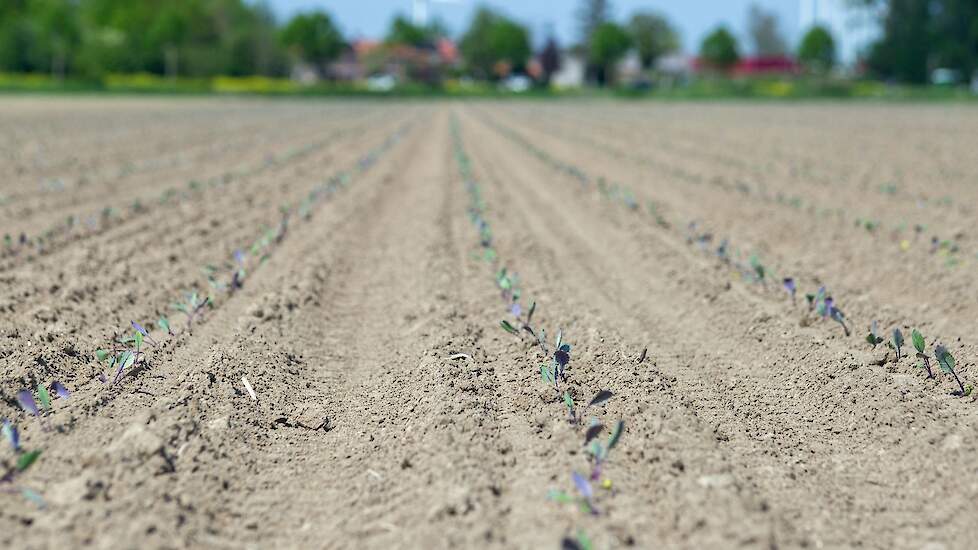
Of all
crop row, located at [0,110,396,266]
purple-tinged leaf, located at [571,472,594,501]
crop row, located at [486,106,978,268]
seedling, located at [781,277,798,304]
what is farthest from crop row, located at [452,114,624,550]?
crop row, located at [0,110,396,266]

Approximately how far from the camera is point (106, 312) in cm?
519

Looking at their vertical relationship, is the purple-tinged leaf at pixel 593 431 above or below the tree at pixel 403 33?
below

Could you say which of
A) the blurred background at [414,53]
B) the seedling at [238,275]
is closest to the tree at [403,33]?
the blurred background at [414,53]

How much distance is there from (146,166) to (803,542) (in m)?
12.9

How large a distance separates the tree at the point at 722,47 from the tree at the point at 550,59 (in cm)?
2294

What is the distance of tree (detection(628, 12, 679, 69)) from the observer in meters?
A: 93.7

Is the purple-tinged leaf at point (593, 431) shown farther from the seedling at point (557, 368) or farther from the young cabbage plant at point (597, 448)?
the seedling at point (557, 368)

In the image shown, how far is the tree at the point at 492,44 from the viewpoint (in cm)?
9012

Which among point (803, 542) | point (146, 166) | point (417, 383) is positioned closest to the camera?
point (803, 542)

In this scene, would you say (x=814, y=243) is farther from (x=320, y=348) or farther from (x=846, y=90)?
(x=846, y=90)

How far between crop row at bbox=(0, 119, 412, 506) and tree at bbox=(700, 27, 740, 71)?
84.0m

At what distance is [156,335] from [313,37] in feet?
270

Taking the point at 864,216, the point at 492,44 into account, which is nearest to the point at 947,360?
the point at 864,216

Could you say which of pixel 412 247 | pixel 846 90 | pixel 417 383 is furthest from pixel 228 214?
pixel 846 90
